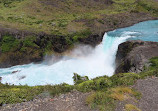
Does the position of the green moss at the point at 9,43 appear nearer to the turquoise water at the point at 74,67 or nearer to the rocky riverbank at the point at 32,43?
the rocky riverbank at the point at 32,43

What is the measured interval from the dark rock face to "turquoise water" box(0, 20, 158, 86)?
2726mm

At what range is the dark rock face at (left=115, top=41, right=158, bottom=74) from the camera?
1901 cm

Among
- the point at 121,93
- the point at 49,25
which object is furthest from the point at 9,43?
the point at 121,93

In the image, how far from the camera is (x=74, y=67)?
27.1 metres

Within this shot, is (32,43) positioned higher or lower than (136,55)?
lower

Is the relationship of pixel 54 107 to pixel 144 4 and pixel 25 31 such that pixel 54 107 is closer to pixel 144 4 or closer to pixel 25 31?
pixel 25 31

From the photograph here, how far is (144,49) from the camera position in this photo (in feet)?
73.1

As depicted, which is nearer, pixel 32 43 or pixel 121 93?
pixel 121 93

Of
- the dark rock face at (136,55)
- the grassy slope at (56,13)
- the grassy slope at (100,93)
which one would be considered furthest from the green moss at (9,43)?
the dark rock face at (136,55)

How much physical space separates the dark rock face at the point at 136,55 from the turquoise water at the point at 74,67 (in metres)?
2.73

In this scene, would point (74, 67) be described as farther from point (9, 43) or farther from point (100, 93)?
point (100, 93)

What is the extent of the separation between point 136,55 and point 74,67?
10824 millimetres

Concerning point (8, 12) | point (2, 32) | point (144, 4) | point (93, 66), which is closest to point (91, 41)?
point (93, 66)

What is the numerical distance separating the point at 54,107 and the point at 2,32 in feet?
82.8
